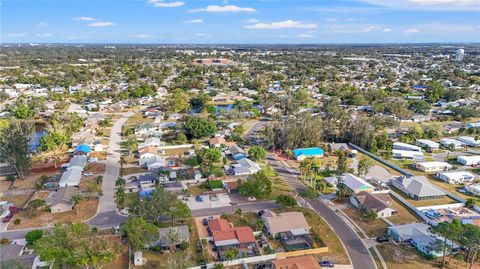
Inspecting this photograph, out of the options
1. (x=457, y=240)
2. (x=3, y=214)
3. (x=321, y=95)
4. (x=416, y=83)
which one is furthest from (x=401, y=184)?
(x=416, y=83)

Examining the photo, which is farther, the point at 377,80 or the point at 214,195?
the point at 377,80

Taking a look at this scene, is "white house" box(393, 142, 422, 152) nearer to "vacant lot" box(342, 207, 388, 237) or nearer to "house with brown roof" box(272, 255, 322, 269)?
"vacant lot" box(342, 207, 388, 237)

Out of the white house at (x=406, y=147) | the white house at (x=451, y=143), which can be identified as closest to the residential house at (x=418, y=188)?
the white house at (x=406, y=147)

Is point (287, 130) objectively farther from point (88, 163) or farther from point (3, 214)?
point (3, 214)

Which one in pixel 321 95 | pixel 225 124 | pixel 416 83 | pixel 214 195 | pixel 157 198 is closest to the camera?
pixel 157 198

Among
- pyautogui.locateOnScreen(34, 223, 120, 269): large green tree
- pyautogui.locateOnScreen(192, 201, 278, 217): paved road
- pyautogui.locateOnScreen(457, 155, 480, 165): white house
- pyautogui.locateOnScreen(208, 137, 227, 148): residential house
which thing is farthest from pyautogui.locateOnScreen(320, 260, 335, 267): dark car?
pyautogui.locateOnScreen(457, 155, 480, 165): white house

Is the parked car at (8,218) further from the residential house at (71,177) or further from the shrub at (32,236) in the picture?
the residential house at (71,177)
